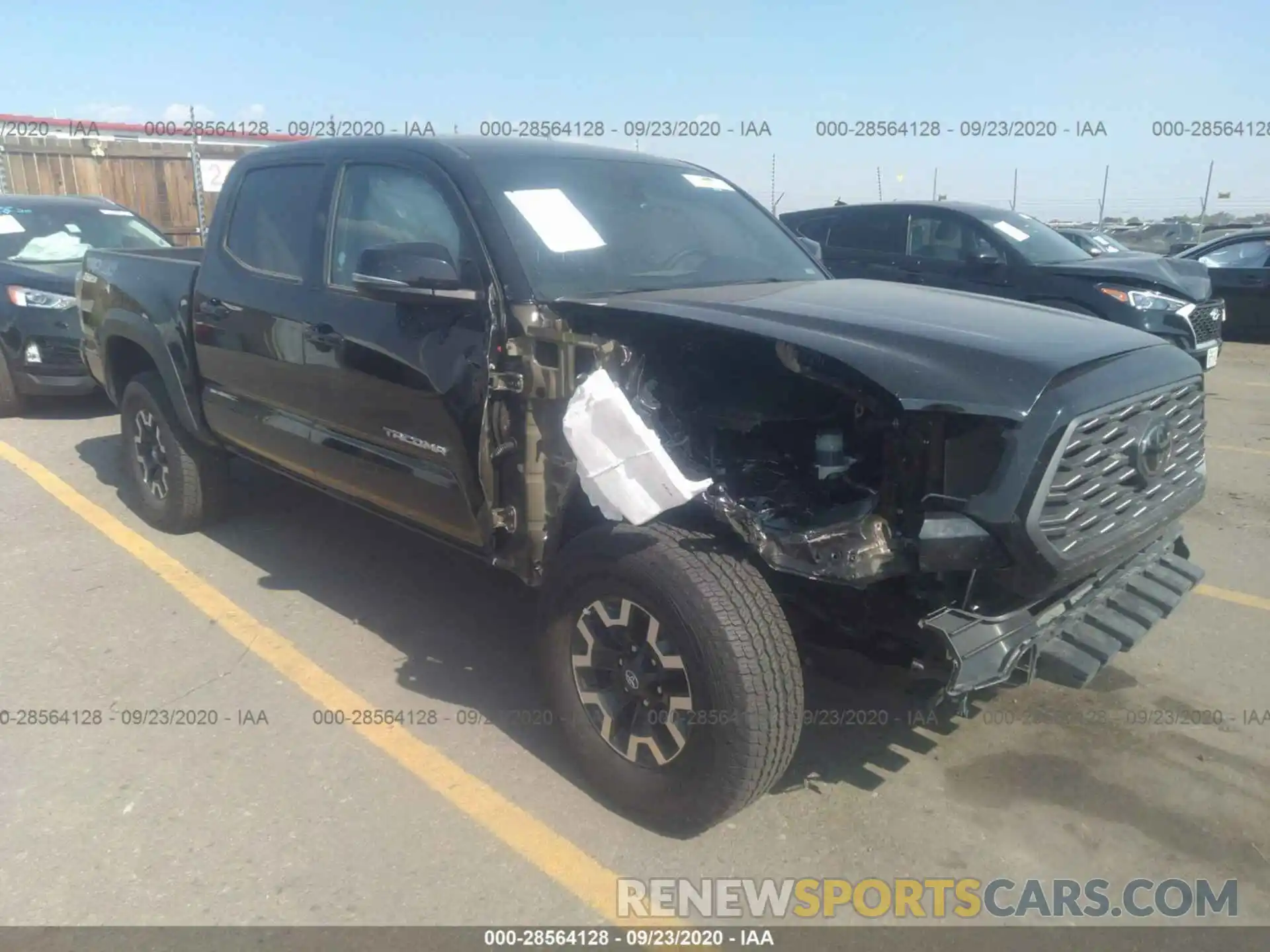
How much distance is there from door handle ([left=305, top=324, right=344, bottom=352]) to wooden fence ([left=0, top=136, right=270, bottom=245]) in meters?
12.0

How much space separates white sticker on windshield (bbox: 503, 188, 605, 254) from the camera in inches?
137

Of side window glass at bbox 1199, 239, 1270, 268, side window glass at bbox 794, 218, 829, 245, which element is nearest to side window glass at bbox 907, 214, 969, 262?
side window glass at bbox 794, 218, 829, 245

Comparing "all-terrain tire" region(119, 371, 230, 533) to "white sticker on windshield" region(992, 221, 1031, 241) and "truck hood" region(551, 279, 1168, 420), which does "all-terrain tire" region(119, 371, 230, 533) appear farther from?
"white sticker on windshield" region(992, 221, 1031, 241)

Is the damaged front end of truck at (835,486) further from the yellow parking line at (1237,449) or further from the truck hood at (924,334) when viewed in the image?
the yellow parking line at (1237,449)

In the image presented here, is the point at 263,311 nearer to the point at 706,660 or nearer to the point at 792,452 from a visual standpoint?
the point at 792,452

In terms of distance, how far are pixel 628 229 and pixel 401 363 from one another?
96 cm

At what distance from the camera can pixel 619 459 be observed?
284cm

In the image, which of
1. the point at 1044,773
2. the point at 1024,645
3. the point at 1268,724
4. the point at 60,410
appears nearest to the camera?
the point at 1024,645

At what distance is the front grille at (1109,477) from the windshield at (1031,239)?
6025mm

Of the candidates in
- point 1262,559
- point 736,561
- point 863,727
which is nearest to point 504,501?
point 736,561

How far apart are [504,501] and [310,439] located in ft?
4.25

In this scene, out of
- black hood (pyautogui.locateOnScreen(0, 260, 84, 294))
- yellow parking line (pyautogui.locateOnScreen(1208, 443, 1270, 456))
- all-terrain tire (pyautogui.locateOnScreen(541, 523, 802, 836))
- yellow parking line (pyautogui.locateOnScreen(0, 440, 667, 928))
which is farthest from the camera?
black hood (pyautogui.locateOnScreen(0, 260, 84, 294))

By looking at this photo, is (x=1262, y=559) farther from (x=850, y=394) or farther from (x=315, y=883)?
(x=315, y=883)

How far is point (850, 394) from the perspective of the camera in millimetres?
2688
